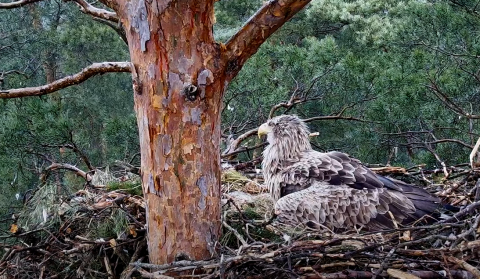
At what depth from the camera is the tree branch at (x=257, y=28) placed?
3.28 meters

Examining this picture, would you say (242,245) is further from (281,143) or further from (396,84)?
(396,84)

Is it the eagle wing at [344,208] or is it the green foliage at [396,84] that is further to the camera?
the green foliage at [396,84]

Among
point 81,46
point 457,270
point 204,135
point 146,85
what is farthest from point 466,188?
point 81,46

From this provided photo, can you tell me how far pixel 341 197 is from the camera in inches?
183

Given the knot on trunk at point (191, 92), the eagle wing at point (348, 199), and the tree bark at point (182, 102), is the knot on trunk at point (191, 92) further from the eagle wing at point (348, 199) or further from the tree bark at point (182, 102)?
the eagle wing at point (348, 199)

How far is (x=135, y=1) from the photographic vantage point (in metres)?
3.33

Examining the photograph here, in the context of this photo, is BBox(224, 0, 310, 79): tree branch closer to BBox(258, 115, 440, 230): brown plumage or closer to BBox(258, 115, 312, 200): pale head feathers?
BBox(258, 115, 440, 230): brown plumage

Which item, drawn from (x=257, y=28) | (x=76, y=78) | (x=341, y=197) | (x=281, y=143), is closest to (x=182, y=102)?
(x=257, y=28)

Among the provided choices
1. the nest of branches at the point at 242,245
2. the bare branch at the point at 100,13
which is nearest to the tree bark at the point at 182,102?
the nest of branches at the point at 242,245

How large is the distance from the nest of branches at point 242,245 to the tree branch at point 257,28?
1.03 metres

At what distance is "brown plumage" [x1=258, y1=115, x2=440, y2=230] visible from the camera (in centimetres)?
462

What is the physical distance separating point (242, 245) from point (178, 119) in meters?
0.79

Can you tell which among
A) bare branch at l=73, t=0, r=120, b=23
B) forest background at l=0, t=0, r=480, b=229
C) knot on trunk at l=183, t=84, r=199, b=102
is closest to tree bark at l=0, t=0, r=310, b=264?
knot on trunk at l=183, t=84, r=199, b=102

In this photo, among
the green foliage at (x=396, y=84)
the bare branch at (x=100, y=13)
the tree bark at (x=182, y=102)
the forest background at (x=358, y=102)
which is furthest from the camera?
the green foliage at (x=396, y=84)
